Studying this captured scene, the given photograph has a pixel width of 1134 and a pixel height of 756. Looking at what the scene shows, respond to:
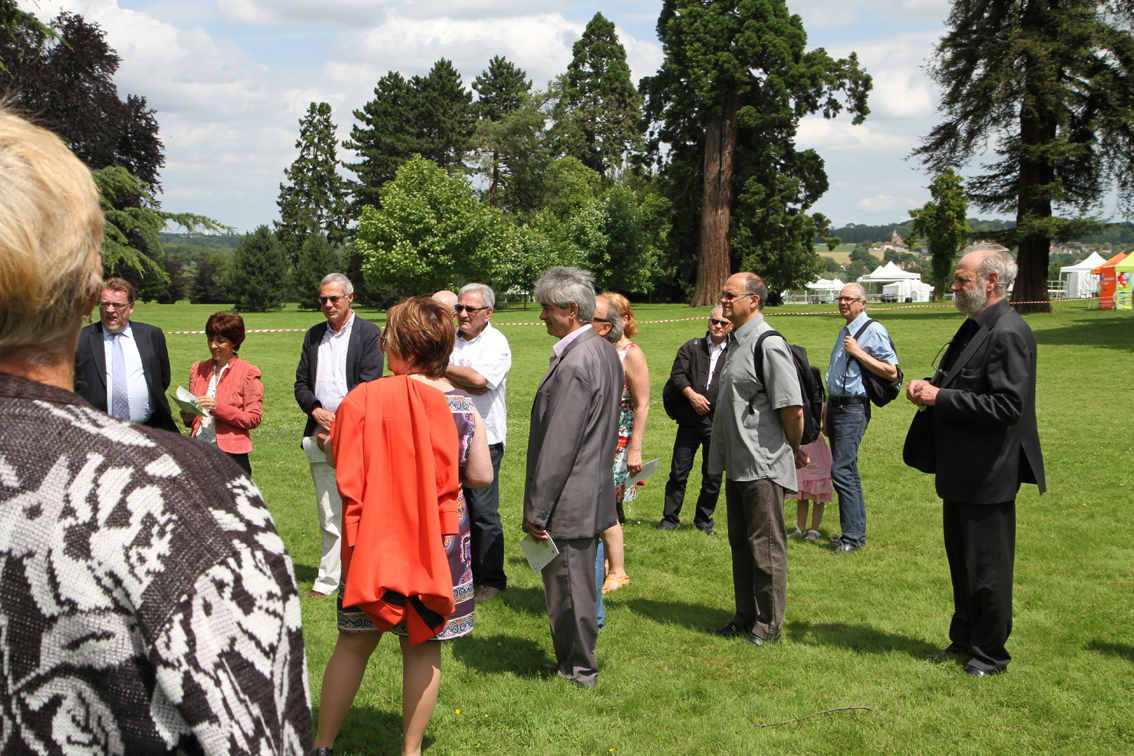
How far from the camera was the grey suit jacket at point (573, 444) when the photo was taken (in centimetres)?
446

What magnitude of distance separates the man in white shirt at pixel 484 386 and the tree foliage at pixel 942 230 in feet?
184

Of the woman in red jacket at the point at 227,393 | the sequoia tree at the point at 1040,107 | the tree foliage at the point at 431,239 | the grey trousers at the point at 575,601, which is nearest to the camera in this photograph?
the grey trousers at the point at 575,601

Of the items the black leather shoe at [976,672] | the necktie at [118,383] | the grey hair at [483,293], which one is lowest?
the black leather shoe at [976,672]

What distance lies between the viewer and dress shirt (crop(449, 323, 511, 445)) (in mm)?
5980

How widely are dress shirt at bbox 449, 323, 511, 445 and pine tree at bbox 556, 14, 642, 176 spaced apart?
73.4 m

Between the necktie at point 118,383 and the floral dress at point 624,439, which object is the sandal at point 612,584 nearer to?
the floral dress at point 624,439

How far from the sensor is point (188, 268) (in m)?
95.1

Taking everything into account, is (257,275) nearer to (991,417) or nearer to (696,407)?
(696,407)

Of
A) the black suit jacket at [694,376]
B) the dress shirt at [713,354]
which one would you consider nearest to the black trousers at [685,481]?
the black suit jacket at [694,376]

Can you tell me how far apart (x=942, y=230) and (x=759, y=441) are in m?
63.4

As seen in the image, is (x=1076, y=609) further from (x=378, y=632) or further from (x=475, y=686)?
(x=378, y=632)

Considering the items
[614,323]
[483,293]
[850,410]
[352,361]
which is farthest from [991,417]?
[352,361]

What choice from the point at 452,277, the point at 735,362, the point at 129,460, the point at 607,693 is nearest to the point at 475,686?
the point at 607,693

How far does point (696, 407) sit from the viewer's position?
7.85 meters
